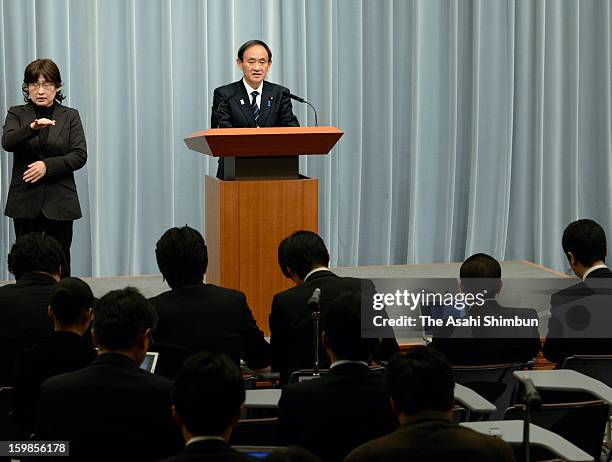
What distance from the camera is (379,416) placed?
2.62m

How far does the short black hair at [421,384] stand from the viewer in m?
2.30

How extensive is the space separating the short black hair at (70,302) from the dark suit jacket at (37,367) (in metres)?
0.08

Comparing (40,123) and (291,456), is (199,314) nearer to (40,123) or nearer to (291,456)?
(291,456)

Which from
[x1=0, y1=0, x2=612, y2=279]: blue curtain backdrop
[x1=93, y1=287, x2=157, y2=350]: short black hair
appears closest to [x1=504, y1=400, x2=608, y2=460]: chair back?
[x1=93, y1=287, x2=157, y2=350]: short black hair

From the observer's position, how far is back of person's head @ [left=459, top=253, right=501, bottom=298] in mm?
3875

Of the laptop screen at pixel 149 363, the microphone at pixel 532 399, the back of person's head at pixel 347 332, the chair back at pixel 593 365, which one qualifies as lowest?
the chair back at pixel 593 365

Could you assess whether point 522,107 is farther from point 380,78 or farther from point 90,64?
point 90,64

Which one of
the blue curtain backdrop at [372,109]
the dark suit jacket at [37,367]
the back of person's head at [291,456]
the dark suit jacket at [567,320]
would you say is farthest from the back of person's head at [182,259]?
the blue curtain backdrop at [372,109]

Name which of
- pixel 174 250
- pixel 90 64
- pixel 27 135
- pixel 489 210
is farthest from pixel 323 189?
pixel 174 250

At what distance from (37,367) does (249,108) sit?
3.13 m

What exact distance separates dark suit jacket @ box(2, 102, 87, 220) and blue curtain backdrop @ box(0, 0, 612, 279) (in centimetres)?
177

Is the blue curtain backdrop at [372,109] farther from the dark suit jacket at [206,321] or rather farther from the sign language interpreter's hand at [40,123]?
the dark suit jacket at [206,321]

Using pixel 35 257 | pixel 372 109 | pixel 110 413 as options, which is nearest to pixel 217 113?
pixel 372 109

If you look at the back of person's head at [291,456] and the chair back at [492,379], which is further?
the chair back at [492,379]
